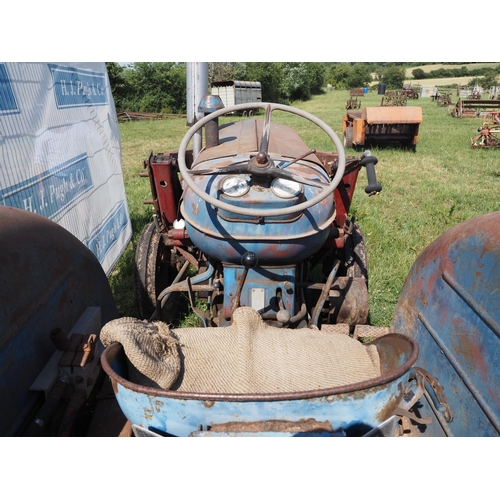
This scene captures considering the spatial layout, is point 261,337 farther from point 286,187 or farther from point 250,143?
point 250,143

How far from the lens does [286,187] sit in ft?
6.63

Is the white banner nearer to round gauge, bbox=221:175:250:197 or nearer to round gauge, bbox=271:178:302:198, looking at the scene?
round gauge, bbox=221:175:250:197

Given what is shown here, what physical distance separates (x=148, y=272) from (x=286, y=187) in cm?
140

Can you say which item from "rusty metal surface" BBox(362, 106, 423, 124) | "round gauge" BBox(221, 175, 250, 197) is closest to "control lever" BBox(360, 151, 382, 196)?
"round gauge" BBox(221, 175, 250, 197)

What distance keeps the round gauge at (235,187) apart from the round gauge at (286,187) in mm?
139

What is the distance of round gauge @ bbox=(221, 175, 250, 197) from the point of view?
2.01 m

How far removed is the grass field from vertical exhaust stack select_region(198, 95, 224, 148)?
1.60m

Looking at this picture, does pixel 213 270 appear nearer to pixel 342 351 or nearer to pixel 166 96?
pixel 342 351

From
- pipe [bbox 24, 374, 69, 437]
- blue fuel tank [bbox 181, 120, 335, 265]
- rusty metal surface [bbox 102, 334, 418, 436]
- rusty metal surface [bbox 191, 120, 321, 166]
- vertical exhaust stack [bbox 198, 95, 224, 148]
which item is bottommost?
pipe [bbox 24, 374, 69, 437]

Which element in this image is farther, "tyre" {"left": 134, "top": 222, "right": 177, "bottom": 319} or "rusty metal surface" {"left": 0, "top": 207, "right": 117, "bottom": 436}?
"tyre" {"left": 134, "top": 222, "right": 177, "bottom": 319}

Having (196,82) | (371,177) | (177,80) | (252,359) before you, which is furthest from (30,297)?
(177,80)

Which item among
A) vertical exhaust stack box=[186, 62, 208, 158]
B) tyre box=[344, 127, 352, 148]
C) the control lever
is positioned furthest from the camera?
tyre box=[344, 127, 352, 148]

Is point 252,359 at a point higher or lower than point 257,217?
lower

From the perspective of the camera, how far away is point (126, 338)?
58.0 inches
